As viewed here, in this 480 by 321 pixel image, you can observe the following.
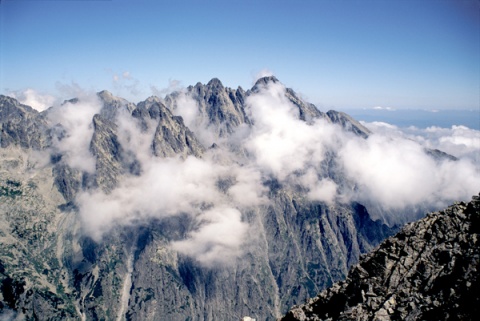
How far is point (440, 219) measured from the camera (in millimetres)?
53812

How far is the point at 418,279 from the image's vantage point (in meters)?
48.2

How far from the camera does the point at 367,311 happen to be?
4719 centimetres

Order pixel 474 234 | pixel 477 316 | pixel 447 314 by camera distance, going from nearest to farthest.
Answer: pixel 477 316
pixel 447 314
pixel 474 234

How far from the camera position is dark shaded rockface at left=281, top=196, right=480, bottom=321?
4244 centimetres

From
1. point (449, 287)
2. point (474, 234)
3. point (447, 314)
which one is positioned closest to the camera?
point (447, 314)

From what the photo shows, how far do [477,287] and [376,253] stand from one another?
15.9 metres

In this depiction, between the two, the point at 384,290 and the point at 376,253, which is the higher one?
the point at 376,253

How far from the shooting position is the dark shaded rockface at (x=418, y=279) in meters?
42.4

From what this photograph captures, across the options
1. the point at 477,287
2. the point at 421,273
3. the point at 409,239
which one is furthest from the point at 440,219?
the point at 477,287

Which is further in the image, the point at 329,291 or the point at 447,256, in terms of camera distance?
the point at 329,291

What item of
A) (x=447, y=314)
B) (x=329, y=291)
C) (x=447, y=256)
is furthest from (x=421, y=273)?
(x=329, y=291)

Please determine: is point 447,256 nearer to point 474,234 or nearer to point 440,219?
point 474,234

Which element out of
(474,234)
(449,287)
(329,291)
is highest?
(474,234)

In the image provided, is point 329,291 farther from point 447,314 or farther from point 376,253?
point 447,314
